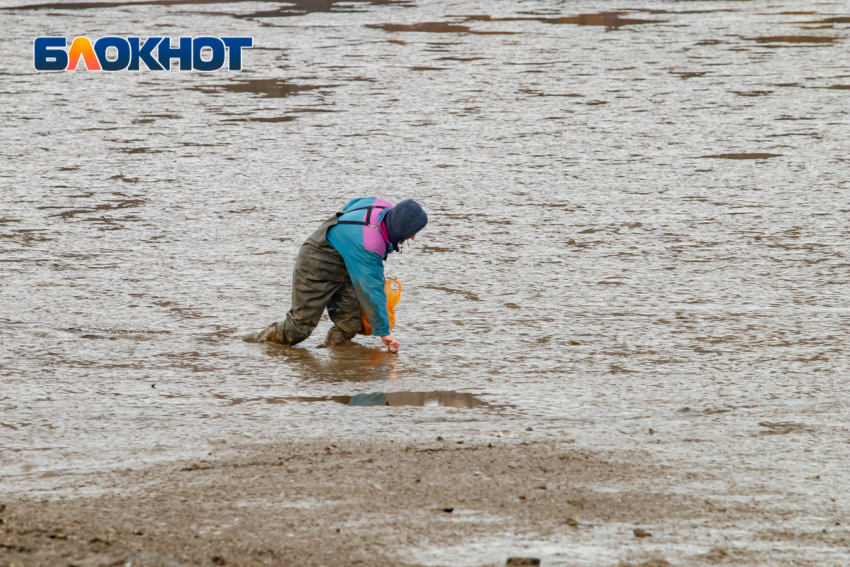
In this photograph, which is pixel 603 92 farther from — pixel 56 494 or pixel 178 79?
pixel 56 494

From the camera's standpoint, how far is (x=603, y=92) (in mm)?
12000

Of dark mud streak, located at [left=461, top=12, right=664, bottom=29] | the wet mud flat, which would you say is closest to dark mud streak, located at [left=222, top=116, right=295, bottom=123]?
the wet mud flat

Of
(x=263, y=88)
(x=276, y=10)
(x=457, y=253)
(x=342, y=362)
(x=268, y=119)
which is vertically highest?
(x=276, y=10)

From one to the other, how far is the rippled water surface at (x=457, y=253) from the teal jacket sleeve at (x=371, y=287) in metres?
0.24

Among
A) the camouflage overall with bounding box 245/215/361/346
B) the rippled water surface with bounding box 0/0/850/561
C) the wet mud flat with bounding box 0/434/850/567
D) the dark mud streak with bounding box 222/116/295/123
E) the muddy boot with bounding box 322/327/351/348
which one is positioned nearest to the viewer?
the wet mud flat with bounding box 0/434/850/567

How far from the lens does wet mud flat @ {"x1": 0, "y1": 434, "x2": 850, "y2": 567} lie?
9.95 ft

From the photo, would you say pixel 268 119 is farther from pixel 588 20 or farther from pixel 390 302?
pixel 588 20

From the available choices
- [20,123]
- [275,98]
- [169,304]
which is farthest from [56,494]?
[275,98]

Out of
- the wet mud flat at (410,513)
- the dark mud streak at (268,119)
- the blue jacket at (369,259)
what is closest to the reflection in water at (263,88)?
the dark mud streak at (268,119)

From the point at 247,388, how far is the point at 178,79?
32.5 ft

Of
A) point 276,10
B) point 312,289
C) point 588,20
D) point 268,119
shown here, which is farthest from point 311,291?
point 276,10

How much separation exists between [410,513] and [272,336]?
2.10 meters

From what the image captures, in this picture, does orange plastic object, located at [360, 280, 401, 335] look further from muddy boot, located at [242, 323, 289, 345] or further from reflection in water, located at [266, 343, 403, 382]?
muddy boot, located at [242, 323, 289, 345]

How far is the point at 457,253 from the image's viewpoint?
6.79m
